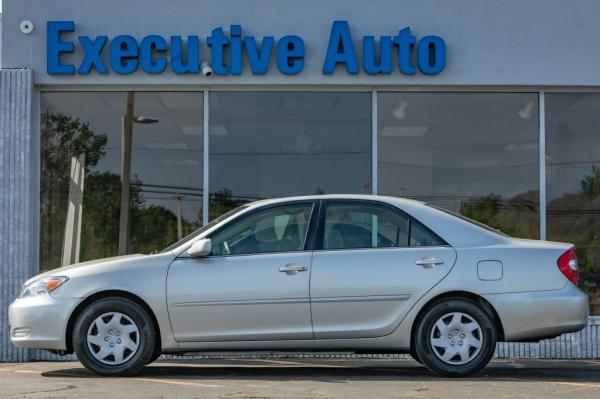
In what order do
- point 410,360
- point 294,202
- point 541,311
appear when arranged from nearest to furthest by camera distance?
1. point 541,311
2. point 294,202
3. point 410,360

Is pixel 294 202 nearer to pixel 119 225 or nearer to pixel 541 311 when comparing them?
pixel 541 311

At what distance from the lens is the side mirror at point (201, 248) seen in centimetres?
805

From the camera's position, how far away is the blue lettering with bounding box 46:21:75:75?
35.1ft

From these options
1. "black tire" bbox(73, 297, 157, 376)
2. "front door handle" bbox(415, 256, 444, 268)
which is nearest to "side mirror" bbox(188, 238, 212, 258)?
"black tire" bbox(73, 297, 157, 376)

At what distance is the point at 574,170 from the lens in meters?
11.1

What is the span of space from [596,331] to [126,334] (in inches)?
203

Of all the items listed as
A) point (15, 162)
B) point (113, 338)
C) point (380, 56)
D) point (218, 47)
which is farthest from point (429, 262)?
point (15, 162)

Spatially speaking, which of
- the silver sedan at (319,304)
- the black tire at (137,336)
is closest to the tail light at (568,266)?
the silver sedan at (319,304)

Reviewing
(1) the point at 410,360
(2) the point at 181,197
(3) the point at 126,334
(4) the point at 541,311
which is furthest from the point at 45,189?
(4) the point at 541,311

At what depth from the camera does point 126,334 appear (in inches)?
318

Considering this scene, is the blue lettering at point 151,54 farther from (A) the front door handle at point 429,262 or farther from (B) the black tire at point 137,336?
(A) the front door handle at point 429,262

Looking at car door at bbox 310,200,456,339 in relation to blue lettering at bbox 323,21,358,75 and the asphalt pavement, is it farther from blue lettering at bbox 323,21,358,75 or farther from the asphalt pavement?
blue lettering at bbox 323,21,358,75

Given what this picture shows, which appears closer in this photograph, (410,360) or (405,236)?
(405,236)

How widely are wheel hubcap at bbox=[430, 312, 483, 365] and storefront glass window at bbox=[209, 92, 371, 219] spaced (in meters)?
3.16
